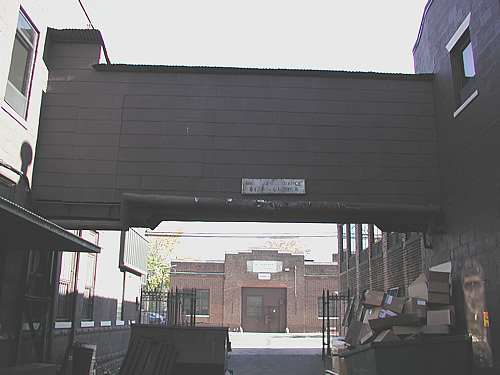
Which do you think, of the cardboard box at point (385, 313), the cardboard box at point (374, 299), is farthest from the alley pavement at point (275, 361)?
the cardboard box at point (385, 313)

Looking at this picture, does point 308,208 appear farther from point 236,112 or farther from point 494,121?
point 494,121

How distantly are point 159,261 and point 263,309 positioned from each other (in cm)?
1206

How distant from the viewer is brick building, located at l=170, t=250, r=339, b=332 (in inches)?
1452

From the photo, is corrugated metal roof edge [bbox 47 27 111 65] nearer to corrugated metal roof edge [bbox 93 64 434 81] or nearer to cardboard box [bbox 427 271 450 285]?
corrugated metal roof edge [bbox 93 64 434 81]

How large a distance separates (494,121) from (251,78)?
5624 mm

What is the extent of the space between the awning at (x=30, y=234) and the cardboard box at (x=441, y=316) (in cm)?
638

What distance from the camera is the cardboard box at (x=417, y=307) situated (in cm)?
983

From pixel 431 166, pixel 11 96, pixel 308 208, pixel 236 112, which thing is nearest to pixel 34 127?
pixel 11 96

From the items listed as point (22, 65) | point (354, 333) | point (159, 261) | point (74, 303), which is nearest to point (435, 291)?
point (354, 333)

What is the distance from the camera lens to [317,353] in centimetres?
2062

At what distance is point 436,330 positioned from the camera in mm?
9570

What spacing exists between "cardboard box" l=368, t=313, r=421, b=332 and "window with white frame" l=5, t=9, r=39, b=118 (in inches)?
329

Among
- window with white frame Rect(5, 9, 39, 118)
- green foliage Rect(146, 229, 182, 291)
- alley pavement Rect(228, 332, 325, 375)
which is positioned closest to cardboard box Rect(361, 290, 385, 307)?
alley pavement Rect(228, 332, 325, 375)

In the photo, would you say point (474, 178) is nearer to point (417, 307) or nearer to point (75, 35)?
point (417, 307)
